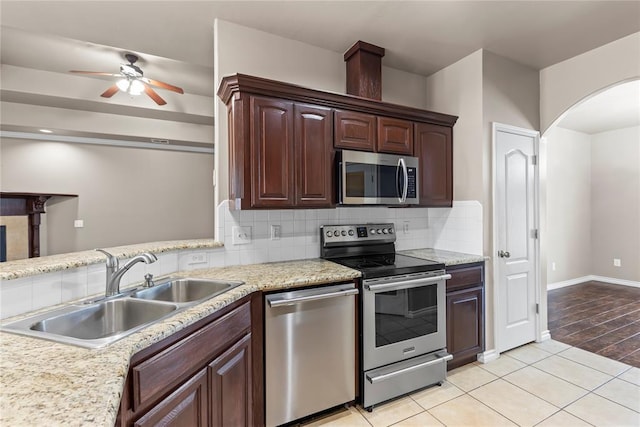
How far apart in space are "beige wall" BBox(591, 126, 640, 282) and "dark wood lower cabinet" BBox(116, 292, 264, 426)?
6.40 meters

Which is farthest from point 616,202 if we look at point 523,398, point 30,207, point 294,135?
point 30,207

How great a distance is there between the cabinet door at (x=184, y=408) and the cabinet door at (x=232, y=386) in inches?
2.3

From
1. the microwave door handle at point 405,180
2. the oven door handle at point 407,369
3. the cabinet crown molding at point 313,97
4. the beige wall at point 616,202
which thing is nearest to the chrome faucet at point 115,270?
the cabinet crown molding at point 313,97

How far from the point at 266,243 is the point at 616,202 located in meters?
6.18

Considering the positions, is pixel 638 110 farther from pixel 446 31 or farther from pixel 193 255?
pixel 193 255

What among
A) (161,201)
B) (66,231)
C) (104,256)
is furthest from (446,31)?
(66,231)

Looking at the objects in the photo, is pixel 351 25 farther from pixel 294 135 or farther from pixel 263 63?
pixel 294 135

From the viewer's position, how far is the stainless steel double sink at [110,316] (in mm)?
1114

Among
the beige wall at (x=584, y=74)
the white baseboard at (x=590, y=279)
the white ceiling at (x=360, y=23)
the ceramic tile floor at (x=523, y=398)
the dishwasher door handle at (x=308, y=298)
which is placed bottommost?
the ceramic tile floor at (x=523, y=398)

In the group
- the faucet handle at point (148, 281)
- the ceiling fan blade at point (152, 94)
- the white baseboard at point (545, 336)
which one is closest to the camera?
the faucet handle at point (148, 281)

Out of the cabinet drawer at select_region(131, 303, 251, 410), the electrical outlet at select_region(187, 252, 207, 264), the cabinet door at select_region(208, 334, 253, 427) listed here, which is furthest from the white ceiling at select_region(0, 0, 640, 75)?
the cabinet door at select_region(208, 334, 253, 427)

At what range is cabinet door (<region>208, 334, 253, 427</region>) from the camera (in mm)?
1429

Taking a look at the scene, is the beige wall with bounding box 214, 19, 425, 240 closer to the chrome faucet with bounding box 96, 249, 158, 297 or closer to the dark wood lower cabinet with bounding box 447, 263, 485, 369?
the chrome faucet with bounding box 96, 249, 158, 297

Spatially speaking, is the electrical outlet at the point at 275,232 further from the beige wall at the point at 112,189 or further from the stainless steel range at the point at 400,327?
the beige wall at the point at 112,189
